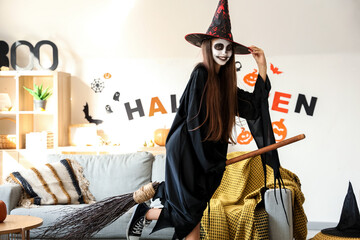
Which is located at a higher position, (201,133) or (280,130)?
(201,133)

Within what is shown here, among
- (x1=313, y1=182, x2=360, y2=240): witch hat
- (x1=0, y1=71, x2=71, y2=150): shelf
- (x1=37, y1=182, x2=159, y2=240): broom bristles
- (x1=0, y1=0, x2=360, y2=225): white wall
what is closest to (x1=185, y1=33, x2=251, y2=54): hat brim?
(x1=37, y1=182, x2=159, y2=240): broom bristles

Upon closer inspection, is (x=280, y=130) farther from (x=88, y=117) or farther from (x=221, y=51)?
(x=221, y=51)

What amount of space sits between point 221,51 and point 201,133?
43cm

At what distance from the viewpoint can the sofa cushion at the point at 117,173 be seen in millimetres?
4496

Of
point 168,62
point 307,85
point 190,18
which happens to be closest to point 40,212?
point 168,62

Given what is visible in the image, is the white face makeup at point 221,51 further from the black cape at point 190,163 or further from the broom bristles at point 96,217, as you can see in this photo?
the broom bristles at point 96,217

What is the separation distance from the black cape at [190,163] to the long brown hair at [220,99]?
35 millimetres

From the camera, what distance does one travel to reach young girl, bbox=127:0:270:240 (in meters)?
2.52

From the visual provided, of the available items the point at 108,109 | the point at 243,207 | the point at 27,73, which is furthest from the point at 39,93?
the point at 243,207

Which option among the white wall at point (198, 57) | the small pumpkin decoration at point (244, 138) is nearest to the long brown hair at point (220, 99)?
the white wall at point (198, 57)

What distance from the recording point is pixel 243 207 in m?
3.85

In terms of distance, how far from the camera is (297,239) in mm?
4102

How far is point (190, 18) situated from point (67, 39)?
141cm

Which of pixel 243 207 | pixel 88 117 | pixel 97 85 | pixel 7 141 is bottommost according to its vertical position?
pixel 243 207
